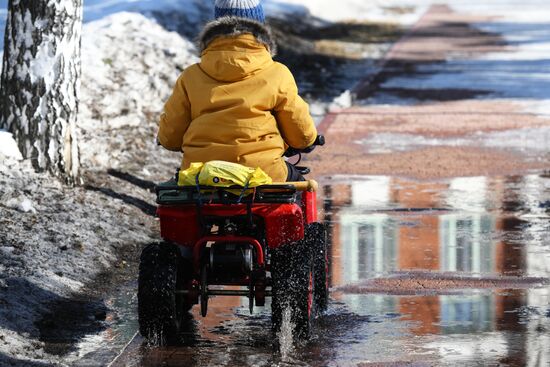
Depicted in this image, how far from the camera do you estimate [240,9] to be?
782 centimetres

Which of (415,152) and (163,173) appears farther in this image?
(415,152)

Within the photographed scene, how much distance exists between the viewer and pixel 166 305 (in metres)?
7.39

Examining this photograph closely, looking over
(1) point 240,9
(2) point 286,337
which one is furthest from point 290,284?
(1) point 240,9

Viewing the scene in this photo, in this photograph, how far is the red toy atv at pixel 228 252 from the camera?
7305 mm

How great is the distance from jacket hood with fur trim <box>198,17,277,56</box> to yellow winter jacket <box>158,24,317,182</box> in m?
0.03

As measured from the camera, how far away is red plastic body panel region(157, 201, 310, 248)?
7.31m

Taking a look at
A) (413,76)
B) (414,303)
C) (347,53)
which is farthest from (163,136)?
(347,53)

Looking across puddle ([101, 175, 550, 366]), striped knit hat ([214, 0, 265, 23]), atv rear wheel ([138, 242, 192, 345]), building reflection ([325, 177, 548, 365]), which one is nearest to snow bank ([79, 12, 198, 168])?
building reflection ([325, 177, 548, 365])

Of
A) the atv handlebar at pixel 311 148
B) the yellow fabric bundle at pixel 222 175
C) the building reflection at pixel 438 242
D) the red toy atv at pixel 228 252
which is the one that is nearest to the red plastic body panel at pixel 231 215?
the red toy atv at pixel 228 252

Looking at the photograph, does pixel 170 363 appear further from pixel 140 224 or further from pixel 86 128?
pixel 86 128

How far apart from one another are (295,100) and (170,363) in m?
1.51

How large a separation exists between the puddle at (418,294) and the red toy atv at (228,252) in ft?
0.84

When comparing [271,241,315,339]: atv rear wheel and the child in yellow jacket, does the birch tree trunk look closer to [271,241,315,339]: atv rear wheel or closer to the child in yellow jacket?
the child in yellow jacket

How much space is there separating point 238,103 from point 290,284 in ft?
3.20
